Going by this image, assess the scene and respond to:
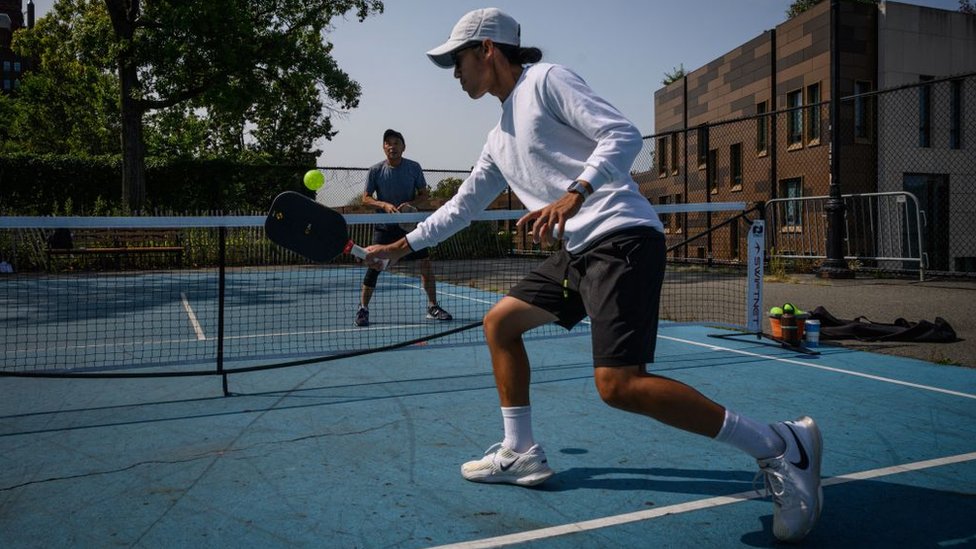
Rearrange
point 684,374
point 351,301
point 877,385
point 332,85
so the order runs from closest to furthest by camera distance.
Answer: point 877,385
point 684,374
point 351,301
point 332,85

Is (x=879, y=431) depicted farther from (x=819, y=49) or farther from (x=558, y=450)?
(x=819, y=49)

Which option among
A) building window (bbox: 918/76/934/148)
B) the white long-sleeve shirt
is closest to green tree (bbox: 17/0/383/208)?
building window (bbox: 918/76/934/148)

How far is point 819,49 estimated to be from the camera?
21.4 m

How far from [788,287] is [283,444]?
1066cm

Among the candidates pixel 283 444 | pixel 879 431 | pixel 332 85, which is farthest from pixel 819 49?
pixel 283 444

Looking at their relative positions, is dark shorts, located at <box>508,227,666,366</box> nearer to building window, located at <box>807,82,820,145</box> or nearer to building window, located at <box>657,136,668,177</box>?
building window, located at <box>807,82,820,145</box>

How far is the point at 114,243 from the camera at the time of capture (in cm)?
1803

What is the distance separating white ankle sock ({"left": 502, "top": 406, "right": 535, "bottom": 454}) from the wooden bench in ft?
46.5

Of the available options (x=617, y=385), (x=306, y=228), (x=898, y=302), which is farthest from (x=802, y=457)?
(x=898, y=302)

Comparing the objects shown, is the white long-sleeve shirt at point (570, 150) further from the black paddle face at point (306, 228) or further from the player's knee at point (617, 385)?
the black paddle face at point (306, 228)

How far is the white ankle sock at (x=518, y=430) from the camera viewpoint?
330 centimetres

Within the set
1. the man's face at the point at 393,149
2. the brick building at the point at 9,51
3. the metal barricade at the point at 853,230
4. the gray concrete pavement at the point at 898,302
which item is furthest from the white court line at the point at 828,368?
the brick building at the point at 9,51

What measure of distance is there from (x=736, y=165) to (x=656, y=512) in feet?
76.5

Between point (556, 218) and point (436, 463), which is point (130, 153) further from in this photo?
point (556, 218)
